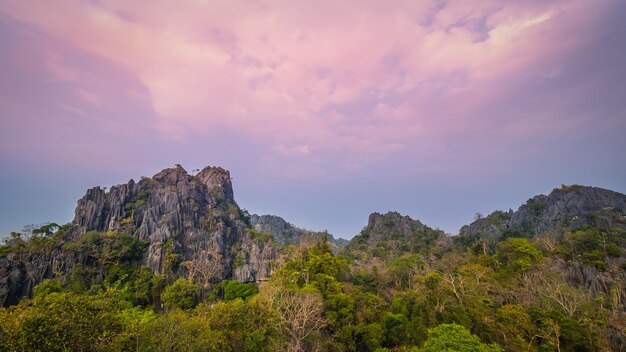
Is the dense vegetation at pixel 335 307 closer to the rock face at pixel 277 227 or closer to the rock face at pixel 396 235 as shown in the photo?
the rock face at pixel 396 235

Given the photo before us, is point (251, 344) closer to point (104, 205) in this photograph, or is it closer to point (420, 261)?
point (420, 261)

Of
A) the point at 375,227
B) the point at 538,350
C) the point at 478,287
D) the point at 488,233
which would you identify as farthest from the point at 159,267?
the point at 488,233

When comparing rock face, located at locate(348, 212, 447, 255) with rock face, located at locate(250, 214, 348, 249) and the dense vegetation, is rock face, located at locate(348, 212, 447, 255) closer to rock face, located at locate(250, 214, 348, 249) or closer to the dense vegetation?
the dense vegetation

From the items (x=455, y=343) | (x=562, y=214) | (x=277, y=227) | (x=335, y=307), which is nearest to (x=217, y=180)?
(x=277, y=227)

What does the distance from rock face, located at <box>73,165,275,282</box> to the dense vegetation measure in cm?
372

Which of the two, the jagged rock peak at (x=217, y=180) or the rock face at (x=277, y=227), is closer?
the jagged rock peak at (x=217, y=180)

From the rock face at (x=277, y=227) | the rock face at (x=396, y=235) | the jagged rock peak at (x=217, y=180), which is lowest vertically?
the rock face at (x=396, y=235)

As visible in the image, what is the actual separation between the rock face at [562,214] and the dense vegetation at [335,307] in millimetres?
13070

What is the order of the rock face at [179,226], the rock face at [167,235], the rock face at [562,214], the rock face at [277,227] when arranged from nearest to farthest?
1. the rock face at [167,235]
2. the rock face at [179,226]
3. the rock face at [562,214]
4. the rock face at [277,227]

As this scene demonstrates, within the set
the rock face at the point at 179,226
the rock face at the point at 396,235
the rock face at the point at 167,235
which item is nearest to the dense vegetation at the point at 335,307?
the rock face at the point at 167,235

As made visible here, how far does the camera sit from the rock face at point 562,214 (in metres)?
59.0

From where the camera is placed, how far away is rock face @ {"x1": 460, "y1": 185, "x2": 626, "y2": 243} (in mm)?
59000

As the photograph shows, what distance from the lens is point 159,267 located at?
166 feet

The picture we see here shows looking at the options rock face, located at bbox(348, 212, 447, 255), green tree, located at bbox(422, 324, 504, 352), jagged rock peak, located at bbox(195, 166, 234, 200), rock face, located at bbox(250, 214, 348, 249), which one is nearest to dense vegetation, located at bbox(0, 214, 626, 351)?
green tree, located at bbox(422, 324, 504, 352)
